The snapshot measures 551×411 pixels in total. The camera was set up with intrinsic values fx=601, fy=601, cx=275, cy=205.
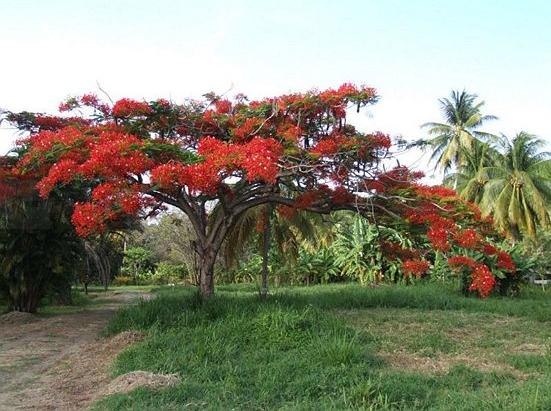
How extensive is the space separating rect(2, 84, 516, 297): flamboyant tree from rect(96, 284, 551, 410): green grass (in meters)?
1.42

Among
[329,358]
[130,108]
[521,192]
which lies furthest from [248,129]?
[521,192]

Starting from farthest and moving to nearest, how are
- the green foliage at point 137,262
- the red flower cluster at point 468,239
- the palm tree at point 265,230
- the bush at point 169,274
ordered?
the green foliage at point 137,262, the bush at point 169,274, the palm tree at point 265,230, the red flower cluster at point 468,239

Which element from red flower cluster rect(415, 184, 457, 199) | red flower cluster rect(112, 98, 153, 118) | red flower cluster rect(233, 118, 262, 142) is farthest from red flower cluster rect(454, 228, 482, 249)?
red flower cluster rect(112, 98, 153, 118)

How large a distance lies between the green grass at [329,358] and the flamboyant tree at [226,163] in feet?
4.65

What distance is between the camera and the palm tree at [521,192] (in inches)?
1190

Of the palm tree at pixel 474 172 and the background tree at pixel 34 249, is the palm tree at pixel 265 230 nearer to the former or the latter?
the background tree at pixel 34 249

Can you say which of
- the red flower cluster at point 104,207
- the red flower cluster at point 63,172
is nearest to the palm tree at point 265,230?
the red flower cluster at point 104,207

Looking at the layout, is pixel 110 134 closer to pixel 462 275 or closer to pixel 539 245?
pixel 462 275

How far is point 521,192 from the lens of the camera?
30781mm

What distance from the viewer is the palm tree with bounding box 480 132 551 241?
30.2m

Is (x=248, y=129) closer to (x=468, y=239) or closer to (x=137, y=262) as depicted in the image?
(x=468, y=239)

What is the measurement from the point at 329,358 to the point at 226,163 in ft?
11.2

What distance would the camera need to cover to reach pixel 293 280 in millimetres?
27641

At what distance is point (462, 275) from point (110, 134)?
11.2m
